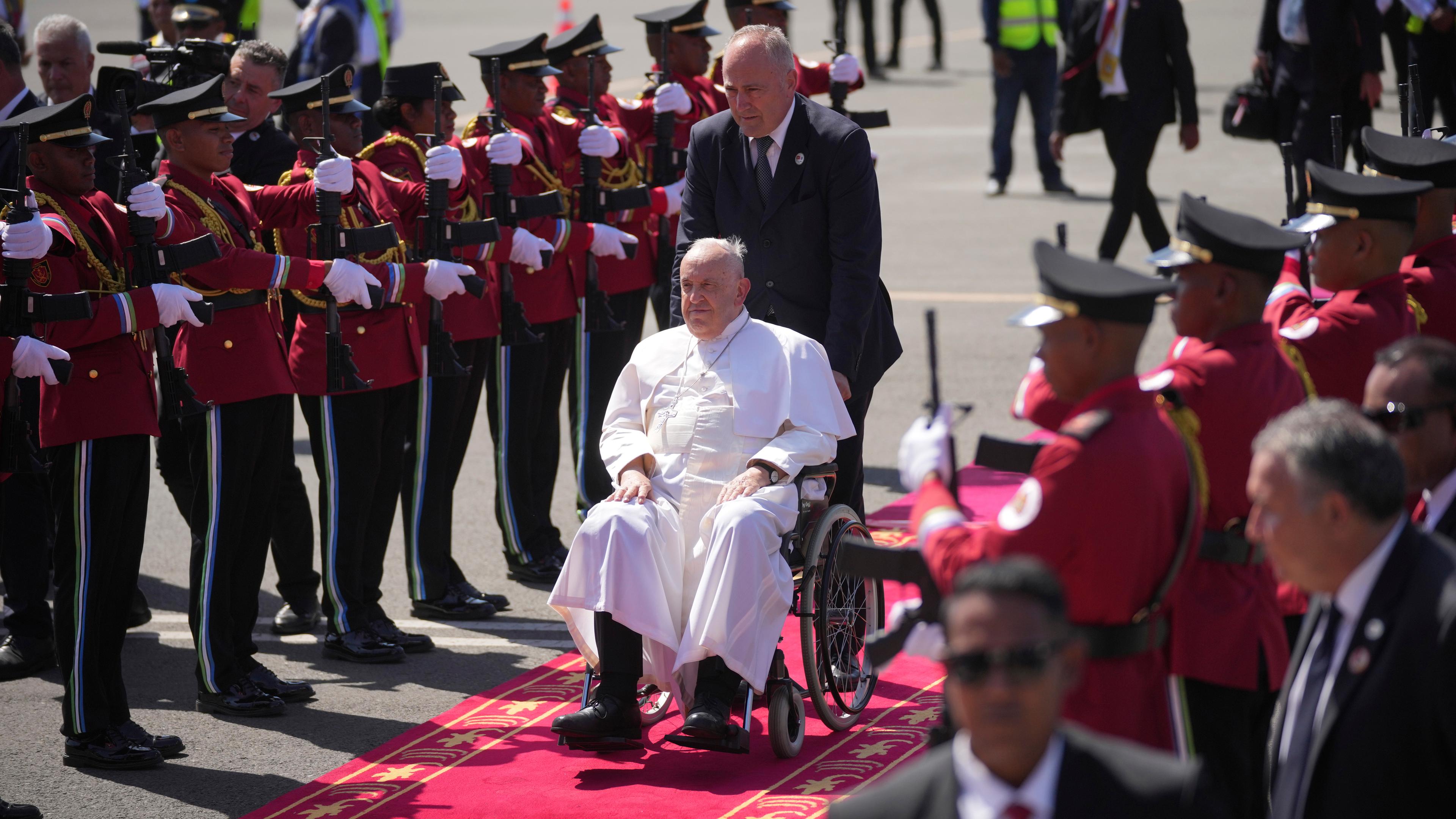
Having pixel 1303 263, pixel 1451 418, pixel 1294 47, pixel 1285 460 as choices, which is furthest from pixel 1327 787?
pixel 1294 47

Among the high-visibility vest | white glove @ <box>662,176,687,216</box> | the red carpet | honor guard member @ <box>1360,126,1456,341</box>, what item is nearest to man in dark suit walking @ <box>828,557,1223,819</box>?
the red carpet

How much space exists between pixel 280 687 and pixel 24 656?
111cm

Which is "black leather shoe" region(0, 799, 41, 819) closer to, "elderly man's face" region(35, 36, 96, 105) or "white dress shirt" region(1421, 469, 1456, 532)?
"elderly man's face" region(35, 36, 96, 105)

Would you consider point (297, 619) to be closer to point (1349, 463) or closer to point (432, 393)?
point (432, 393)

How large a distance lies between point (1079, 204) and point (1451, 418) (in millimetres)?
11736

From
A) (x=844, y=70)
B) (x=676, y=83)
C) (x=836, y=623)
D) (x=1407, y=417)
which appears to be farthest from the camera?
(x=844, y=70)

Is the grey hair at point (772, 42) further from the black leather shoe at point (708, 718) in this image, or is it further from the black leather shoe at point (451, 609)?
the black leather shoe at point (451, 609)

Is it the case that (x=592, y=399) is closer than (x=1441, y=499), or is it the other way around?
(x=1441, y=499)

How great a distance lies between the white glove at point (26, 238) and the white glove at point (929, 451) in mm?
2806

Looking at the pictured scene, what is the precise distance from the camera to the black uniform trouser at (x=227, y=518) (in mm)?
5727

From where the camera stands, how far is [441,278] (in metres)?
6.50

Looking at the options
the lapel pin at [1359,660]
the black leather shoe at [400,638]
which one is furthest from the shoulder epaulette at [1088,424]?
the black leather shoe at [400,638]

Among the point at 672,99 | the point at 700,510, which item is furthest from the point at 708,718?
the point at 672,99

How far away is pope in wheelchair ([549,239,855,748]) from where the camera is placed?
5270mm
